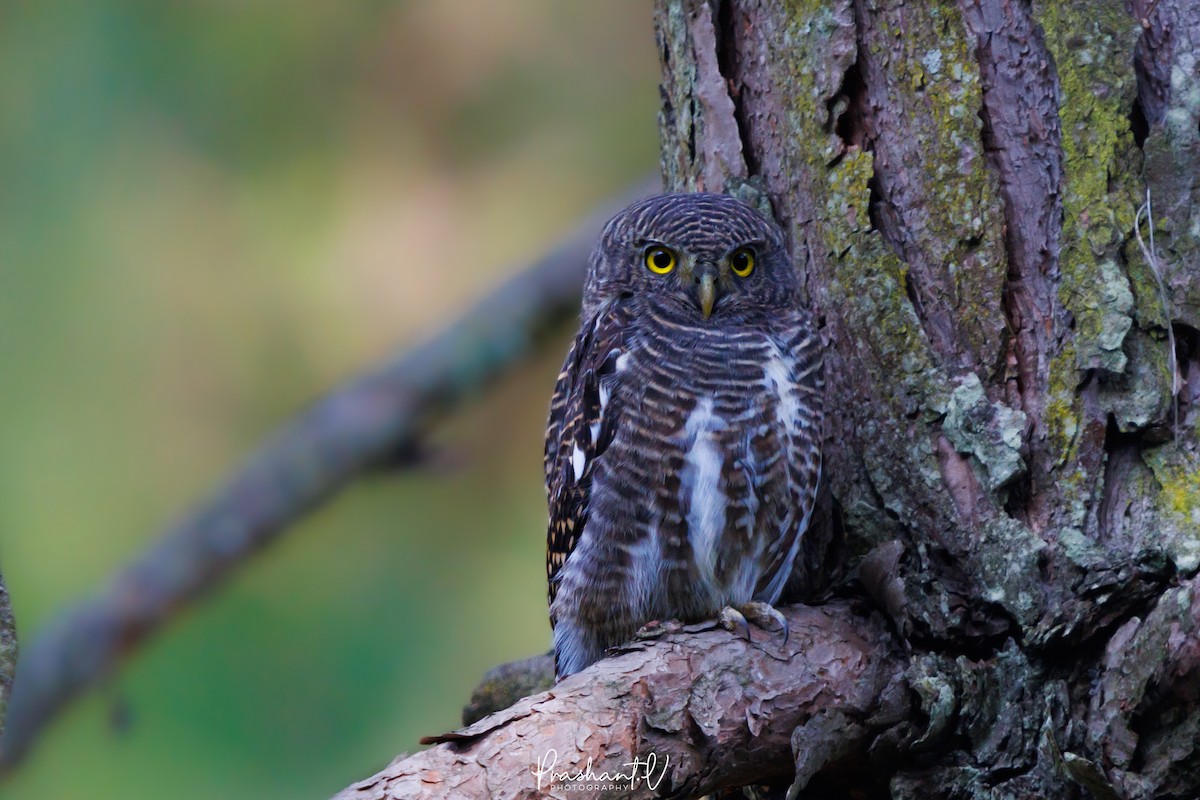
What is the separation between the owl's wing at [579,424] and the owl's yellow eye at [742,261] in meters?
0.29

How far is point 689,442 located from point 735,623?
490 mm

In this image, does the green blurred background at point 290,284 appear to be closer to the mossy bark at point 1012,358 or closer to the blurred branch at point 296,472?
the blurred branch at point 296,472

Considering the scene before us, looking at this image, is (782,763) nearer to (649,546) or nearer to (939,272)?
(649,546)

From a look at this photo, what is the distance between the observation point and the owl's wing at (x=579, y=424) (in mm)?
2641

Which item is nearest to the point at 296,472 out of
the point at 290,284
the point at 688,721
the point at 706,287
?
the point at 290,284

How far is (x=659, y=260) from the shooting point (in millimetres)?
2900

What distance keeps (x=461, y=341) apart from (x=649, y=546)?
2.01 meters

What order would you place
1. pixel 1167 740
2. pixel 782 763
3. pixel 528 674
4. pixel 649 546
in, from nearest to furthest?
1. pixel 1167 740
2. pixel 782 763
3. pixel 649 546
4. pixel 528 674

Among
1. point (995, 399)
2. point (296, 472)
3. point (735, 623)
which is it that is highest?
point (296, 472)

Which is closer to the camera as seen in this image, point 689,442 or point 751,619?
point 751,619

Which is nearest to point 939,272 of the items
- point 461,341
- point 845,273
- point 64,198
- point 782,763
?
point 845,273

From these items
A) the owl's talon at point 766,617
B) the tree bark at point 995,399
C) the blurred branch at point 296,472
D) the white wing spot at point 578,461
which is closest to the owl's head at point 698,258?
the tree bark at point 995,399

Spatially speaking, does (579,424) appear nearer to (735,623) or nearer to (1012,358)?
(735,623)

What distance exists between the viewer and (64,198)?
16.8ft
